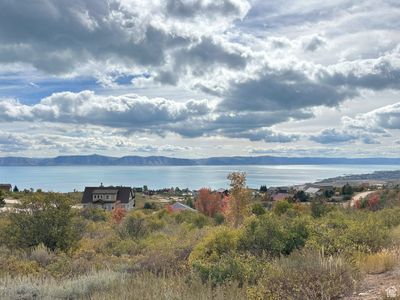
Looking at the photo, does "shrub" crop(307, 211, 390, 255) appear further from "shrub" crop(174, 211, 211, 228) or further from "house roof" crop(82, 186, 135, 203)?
"house roof" crop(82, 186, 135, 203)

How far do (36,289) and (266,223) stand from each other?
18.4ft

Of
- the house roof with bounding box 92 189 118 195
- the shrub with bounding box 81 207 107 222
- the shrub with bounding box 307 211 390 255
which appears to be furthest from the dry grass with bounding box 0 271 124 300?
the house roof with bounding box 92 189 118 195

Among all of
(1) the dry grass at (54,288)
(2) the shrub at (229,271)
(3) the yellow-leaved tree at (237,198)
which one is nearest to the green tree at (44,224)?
(1) the dry grass at (54,288)

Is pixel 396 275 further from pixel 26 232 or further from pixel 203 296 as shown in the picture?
pixel 26 232

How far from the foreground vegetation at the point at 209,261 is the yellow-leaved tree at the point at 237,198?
11.3m

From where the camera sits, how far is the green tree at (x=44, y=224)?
17.0 m

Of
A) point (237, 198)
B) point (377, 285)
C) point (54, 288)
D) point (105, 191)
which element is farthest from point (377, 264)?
point (105, 191)

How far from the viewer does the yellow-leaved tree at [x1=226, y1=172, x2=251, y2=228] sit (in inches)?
1159

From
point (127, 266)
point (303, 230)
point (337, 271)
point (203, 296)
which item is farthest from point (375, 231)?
point (203, 296)

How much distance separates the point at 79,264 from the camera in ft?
35.5

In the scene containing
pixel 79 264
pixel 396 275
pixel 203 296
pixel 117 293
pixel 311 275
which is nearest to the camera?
pixel 203 296

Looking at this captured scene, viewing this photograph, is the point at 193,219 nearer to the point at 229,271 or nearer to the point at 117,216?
the point at 117,216

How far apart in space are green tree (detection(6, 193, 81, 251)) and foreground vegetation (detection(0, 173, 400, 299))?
1.4 inches

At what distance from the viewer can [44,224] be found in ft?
56.8
